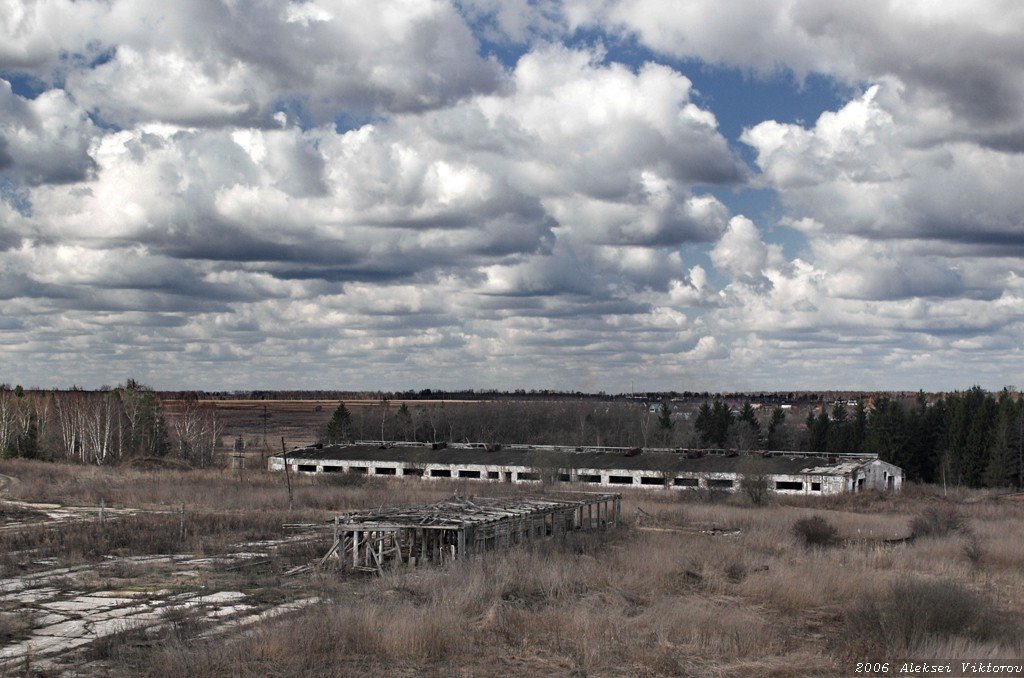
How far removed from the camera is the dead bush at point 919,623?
56.5 feet

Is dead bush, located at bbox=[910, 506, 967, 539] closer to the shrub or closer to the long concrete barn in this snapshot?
the shrub

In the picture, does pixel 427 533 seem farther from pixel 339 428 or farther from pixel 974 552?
pixel 339 428

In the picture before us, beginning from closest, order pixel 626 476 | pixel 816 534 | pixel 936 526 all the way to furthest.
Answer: pixel 816 534
pixel 936 526
pixel 626 476

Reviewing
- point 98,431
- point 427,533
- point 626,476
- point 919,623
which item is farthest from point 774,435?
point 919,623

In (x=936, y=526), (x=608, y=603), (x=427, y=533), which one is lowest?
(x=936, y=526)

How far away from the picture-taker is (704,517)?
47.0m

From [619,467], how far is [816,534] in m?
34.7

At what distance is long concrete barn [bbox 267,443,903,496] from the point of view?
64.8m

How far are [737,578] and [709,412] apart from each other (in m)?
Result: 88.7

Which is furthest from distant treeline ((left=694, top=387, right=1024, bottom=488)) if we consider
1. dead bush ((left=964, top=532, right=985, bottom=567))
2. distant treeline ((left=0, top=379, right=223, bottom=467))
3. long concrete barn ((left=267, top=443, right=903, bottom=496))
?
distant treeline ((left=0, top=379, right=223, bottom=467))

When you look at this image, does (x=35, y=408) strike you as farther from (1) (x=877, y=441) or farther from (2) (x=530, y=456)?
(1) (x=877, y=441)

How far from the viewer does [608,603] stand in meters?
21.6

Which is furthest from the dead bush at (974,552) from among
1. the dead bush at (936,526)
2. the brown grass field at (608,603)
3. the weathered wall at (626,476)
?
the weathered wall at (626,476)

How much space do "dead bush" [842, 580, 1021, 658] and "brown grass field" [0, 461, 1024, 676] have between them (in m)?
0.04
